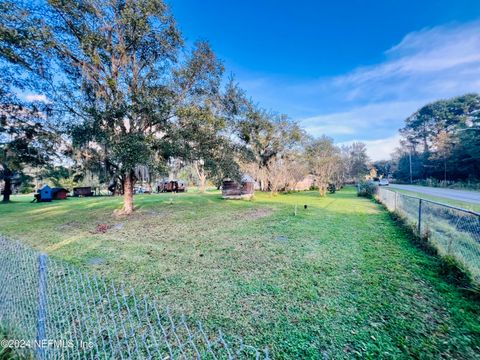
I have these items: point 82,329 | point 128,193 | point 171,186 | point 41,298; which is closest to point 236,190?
point 128,193

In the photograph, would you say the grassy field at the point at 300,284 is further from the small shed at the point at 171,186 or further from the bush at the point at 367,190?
the small shed at the point at 171,186

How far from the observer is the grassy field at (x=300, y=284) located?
2.03m

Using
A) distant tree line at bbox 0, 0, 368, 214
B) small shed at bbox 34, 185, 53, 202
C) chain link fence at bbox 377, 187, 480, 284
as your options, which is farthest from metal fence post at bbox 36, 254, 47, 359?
small shed at bbox 34, 185, 53, 202

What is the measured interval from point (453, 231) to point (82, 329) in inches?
249

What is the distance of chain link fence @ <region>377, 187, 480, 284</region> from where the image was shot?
10.7 ft

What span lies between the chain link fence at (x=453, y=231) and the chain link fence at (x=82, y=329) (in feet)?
13.1

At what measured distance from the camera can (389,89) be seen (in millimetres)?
16266

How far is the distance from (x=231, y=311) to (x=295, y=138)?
71.4ft

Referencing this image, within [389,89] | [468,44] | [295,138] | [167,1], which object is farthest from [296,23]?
[295,138]

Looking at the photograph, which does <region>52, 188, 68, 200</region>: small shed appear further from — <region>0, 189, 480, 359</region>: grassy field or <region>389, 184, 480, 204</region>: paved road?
<region>389, 184, 480, 204</region>: paved road

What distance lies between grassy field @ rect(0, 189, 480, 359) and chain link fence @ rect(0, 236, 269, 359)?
238mm

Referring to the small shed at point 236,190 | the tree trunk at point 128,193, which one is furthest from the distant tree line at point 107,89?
the small shed at point 236,190

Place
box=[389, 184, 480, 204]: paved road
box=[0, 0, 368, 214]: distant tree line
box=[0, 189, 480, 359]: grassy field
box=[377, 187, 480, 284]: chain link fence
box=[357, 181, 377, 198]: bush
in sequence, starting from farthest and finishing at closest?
box=[357, 181, 377, 198]: bush, box=[389, 184, 480, 204]: paved road, box=[0, 0, 368, 214]: distant tree line, box=[377, 187, 480, 284]: chain link fence, box=[0, 189, 480, 359]: grassy field

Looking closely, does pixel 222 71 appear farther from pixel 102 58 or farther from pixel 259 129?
pixel 259 129
